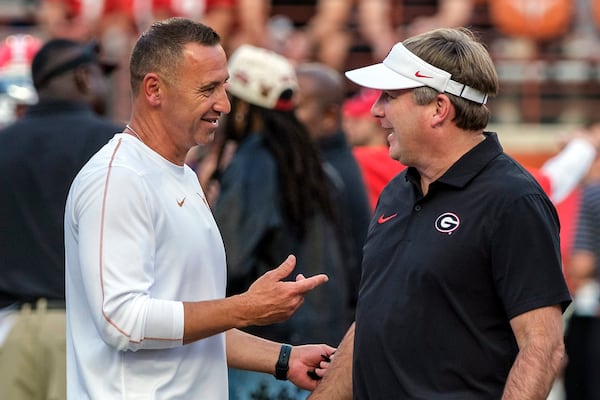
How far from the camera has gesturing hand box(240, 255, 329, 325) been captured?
3.60 meters

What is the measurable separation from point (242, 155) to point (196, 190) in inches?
74.0

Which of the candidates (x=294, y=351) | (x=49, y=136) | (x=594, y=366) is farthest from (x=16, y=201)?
(x=594, y=366)

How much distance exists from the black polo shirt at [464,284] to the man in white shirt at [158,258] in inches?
11.9

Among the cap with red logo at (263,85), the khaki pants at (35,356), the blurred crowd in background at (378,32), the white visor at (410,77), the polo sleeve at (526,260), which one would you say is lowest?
the blurred crowd in background at (378,32)

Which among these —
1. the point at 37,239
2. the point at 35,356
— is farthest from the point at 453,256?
the point at 35,356

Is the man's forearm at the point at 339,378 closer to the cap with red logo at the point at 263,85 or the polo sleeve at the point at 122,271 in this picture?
the polo sleeve at the point at 122,271

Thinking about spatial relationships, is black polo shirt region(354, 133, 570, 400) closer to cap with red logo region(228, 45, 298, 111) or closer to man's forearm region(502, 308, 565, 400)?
man's forearm region(502, 308, 565, 400)

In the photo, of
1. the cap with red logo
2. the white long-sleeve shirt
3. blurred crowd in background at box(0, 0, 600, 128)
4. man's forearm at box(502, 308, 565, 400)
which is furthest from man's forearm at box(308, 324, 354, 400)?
blurred crowd in background at box(0, 0, 600, 128)

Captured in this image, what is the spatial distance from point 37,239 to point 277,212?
1.02m

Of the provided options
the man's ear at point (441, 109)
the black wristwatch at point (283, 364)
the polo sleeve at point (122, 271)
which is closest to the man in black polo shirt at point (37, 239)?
the black wristwatch at point (283, 364)

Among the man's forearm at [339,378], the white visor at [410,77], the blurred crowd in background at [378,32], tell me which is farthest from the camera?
the blurred crowd in background at [378,32]

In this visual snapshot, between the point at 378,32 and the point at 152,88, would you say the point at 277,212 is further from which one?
the point at 378,32

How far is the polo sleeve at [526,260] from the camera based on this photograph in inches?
141

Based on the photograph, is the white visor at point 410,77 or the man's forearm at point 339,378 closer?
the white visor at point 410,77
